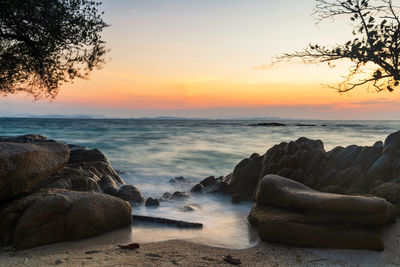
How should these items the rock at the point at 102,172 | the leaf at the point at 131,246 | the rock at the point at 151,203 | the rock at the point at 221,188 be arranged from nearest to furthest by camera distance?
the leaf at the point at 131,246, the rock at the point at 151,203, the rock at the point at 102,172, the rock at the point at 221,188

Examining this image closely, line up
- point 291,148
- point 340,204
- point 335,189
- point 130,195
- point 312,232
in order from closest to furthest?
point 312,232, point 340,204, point 335,189, point 130,195, point 291,148

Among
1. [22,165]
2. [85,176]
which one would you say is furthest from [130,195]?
[22,165]

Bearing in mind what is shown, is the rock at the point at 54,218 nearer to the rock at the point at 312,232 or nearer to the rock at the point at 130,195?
the rock at the point at 130,195

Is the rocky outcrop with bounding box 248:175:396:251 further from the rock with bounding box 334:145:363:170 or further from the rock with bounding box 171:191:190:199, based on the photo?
the rock with bounding box 171:191:190:199

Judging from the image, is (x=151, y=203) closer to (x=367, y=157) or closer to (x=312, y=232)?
(x=312, y=232)

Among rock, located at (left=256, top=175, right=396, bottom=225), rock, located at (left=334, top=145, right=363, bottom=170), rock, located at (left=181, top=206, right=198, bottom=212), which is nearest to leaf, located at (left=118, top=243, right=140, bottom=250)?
rock, located at (left=256, top=175, right=396, bottom=225)

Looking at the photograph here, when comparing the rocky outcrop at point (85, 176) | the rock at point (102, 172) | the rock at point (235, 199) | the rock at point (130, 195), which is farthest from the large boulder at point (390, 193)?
the rock at point (102, 172)

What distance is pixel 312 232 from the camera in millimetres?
6078

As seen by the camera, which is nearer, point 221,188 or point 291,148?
point 291,148

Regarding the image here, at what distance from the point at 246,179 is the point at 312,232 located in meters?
5.30

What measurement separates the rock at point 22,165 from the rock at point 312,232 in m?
4.58

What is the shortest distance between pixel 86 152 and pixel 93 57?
3.87 meters

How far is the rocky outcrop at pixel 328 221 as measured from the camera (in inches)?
232

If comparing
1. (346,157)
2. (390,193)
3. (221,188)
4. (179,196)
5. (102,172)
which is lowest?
(179,196)
